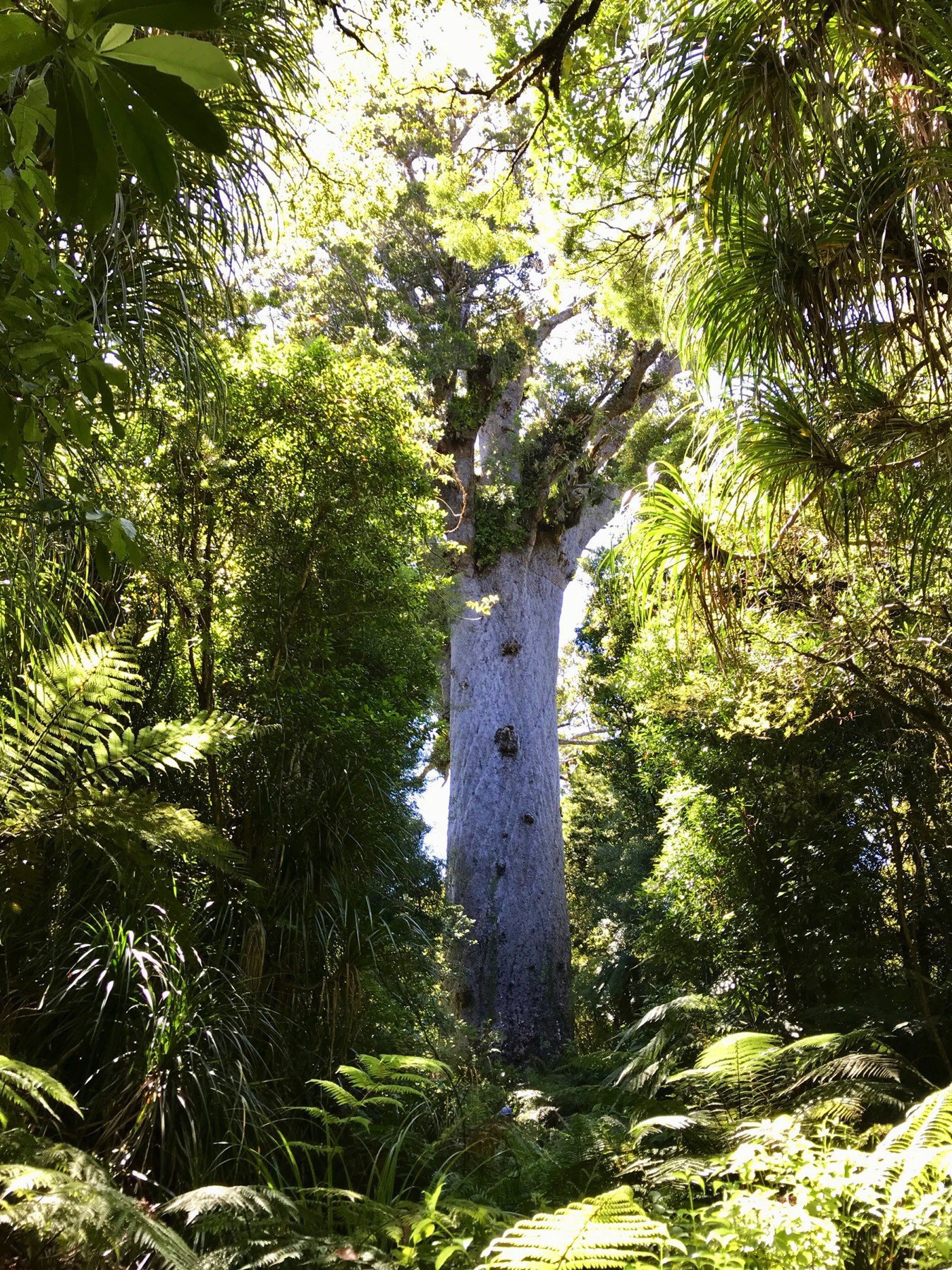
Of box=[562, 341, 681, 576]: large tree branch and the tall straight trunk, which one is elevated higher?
box=[562, 341, 681, 576]: large tree branch

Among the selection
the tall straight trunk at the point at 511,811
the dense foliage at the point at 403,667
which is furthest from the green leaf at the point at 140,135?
the tall straight trunk at the point at 511,811

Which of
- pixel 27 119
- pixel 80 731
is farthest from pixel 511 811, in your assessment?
pixel 27 119

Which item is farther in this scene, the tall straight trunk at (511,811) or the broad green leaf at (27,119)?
the tall straight trunk at (511,811)

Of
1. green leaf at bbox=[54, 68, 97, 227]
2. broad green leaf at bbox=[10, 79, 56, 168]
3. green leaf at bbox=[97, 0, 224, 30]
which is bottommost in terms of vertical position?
green leaf at bbox=[54, 68, 97, 227]

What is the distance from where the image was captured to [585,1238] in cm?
171

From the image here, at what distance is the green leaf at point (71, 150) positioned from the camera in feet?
2.60

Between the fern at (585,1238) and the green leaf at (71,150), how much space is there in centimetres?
171

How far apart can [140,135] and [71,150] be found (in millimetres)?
64

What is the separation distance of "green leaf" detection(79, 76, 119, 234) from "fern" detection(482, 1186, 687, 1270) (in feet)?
5.57

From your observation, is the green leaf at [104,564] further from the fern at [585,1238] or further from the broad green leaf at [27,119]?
the fern at [585,1238]

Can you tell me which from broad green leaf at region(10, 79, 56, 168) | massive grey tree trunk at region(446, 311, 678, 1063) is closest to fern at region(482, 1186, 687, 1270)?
broad green leaf at region(10, 79, 56, 168)

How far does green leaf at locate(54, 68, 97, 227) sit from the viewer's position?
0.79 meters

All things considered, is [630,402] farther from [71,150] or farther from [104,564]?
[71,150]

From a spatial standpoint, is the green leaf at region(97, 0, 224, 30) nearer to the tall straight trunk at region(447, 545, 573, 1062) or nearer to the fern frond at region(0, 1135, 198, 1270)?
the fern frond at region(0, 1135, 198, 1270)
